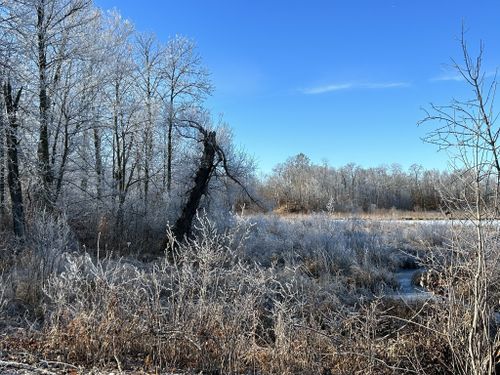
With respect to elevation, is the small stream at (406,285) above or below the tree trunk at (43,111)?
below

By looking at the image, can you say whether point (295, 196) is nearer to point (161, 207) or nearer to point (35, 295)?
point (161, 207)

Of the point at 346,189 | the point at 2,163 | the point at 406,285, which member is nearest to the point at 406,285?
the point at 406,285

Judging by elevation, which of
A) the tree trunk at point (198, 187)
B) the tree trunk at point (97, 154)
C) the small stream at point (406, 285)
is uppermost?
the tree trunk at point (97, 154)

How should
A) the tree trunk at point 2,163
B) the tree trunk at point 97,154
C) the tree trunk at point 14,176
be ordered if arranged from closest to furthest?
the tree trunk at point 2,163 < the tree trunk at point 14,176 < the tree trunk at point 97,154

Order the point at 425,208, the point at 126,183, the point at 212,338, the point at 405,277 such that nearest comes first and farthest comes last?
the point at 212,338 → the point at 405,277 → the point at 126,183 → the point at 425,208

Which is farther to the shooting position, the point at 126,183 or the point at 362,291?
the point at 126,183

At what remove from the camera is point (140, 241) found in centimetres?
1605

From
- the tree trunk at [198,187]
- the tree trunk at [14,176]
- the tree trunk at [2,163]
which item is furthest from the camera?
the tree trunk at [198,187]

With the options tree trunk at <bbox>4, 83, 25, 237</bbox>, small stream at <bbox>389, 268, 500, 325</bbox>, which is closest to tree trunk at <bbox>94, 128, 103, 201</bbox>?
tree trunk at <bbox>4, 83, 25, 237</bbox>

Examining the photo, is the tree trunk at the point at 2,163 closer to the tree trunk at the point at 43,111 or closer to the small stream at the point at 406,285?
the tree trunk at the point at 43,111

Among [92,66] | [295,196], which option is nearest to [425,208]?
[295,196]

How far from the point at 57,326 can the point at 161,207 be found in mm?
13289

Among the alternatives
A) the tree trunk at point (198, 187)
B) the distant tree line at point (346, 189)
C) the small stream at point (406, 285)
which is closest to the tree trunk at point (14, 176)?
the tree trunk at point (198, 187)

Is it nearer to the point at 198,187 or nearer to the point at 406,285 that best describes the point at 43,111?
the point at 198,187
